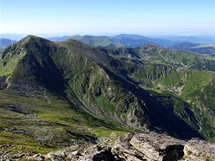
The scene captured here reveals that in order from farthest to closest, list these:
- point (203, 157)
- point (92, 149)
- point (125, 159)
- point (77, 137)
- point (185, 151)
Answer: point (77, 137) < point (92, 149) < point (125, 159) < point (185, 151) < point (203, 157)

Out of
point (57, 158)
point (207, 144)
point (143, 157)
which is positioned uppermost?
point (207, 144)

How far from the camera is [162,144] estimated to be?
61156 millimetres

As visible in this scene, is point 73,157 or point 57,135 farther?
point 57,135

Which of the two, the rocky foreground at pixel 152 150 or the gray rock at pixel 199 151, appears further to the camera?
the rocky foreground at pixel 152 150

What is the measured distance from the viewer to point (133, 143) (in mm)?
65938

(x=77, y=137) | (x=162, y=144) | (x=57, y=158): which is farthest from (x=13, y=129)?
(x=162, y=144)

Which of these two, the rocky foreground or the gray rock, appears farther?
the rocky foreground

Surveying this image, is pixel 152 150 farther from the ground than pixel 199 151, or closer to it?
closer to it

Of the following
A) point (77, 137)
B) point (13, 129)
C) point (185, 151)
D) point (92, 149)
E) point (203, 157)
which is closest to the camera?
point (203, 157)

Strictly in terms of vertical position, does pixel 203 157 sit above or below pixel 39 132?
above

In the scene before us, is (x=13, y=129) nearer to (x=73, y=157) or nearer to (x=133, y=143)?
(x=73, y=157)

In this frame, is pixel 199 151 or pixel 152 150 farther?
pixel 152 150

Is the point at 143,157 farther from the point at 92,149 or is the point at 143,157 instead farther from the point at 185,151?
the point at 92,149

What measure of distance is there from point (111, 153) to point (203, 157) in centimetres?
2144
